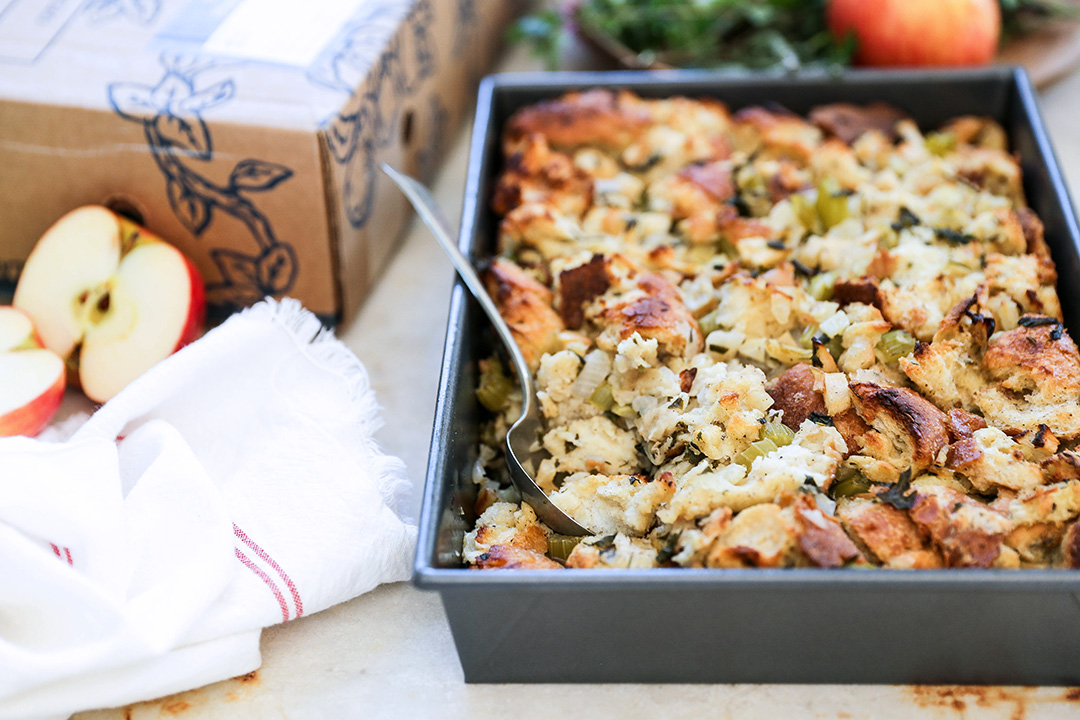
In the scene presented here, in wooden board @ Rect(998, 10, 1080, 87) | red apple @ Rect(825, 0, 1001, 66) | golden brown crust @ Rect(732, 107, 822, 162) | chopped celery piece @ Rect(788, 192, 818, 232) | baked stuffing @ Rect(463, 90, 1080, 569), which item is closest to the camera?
baked stuffing @ Rect(463, 90, 1080, 569)

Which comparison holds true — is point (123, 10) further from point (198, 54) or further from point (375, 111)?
point (375, 111)

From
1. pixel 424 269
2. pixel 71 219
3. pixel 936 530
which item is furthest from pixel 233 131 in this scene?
pixel 936 530

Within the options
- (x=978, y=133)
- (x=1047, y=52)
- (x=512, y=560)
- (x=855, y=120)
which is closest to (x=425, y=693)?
(x=512, y=560)

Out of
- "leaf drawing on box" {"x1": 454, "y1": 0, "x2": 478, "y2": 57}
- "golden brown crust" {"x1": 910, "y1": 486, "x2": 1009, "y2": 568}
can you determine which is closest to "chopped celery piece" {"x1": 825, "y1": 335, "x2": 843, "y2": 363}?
"golden brown crust" {"x1": 910, "y1": 486, "x2": 1009, "y2": 568}

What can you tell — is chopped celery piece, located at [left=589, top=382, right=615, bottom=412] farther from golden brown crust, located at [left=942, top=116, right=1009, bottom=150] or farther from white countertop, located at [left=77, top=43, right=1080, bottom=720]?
golden brown crust, located at [left=942, top=116, right=1009, bottom=150]

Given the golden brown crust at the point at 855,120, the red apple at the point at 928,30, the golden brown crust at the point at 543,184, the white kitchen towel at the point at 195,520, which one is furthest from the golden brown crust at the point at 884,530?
the red apple at the point at 928,30

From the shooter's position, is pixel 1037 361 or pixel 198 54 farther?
pixel 198 54
